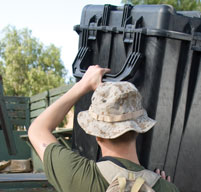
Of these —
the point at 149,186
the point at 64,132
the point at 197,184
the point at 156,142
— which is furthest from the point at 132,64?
the point at 64,132

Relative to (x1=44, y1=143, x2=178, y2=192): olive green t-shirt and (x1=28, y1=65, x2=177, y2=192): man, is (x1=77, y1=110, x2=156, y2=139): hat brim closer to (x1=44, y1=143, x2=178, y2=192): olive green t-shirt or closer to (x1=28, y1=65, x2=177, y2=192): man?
(x1=28, y1=65, x2=177, y2=192): man

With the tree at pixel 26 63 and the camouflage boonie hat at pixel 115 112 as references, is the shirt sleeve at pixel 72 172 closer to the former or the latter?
the camouflage boonie hat at pixel 115 112

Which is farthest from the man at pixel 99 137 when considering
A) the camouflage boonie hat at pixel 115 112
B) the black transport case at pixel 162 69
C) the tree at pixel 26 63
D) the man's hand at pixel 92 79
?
the tree at pixel 26 63

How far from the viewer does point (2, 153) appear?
7.50m

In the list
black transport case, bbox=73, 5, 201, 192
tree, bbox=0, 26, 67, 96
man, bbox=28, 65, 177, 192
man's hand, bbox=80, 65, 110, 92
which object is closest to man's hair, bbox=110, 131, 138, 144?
man, bbox=28, 65, 177, 192

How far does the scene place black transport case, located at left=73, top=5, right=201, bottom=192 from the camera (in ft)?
8.09

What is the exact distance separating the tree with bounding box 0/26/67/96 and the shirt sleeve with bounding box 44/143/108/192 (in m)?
24.5

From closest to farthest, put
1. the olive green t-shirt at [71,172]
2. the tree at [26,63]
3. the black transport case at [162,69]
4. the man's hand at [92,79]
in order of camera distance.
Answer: the olive green t-shirt at [71,172]
the man's hand at [92,79]
the black transport case at [162,69]
the tree at [26,63]

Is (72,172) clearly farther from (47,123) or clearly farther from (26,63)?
(26,63)

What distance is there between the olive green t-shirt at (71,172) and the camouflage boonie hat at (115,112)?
0.11 m

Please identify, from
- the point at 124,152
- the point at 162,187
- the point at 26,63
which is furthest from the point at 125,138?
the point at 26,63

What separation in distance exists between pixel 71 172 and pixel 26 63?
87.9 ft

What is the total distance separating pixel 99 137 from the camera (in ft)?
5.24

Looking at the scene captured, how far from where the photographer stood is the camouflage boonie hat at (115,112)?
1.55 m
